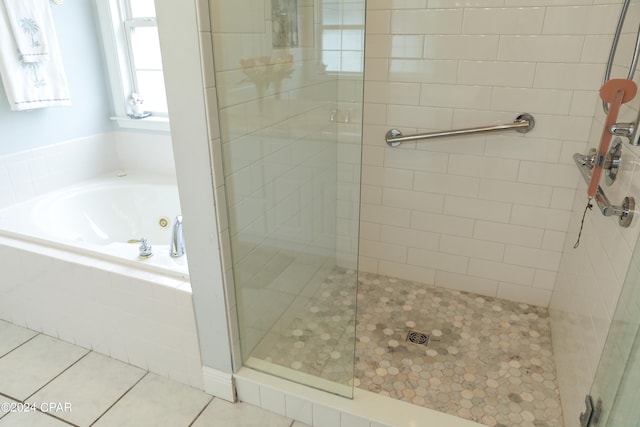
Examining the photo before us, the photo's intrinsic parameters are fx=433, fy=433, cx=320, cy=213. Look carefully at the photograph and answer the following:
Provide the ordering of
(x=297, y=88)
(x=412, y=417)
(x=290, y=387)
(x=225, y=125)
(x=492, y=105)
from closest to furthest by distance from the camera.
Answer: (x=225, y=125) < (x=412, y=417) < (x=290, y=387) < (x=297, y=88) < (x=492, y=105)

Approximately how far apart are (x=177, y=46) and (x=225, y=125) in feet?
0.85

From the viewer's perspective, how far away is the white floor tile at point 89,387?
166 cm

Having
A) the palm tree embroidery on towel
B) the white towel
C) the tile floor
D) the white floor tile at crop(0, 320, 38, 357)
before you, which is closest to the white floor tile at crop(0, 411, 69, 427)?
the tile floor

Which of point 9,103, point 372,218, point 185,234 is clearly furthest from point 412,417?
point 9,103

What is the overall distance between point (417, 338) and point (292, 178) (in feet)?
3.00

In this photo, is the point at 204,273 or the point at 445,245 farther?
the point at 445,245

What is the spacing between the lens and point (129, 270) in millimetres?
1709

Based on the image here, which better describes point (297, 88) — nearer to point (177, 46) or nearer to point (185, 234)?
point (177, 46)

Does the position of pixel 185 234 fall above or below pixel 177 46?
below

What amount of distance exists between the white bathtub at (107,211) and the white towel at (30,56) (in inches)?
21.2

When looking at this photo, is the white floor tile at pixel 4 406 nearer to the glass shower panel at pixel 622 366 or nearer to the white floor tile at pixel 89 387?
the white floor tile at pixel 89 387

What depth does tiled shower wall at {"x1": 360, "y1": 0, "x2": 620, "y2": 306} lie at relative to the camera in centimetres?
180

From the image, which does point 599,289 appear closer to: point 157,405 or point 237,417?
point 237,417

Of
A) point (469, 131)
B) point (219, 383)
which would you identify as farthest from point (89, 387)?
point (469, 131)
